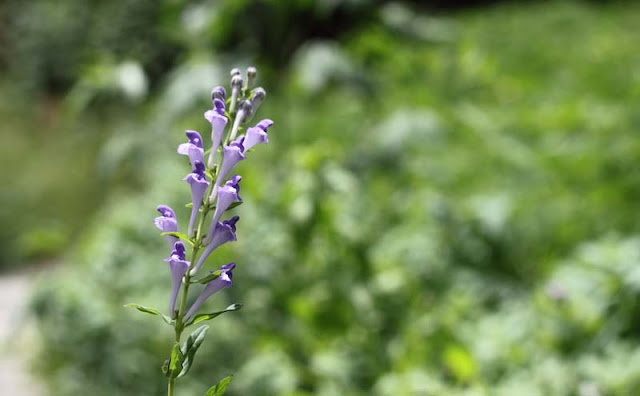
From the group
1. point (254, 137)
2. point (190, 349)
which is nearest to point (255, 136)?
point (254, 137)

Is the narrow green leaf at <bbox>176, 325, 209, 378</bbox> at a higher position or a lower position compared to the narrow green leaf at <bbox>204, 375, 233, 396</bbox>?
higher

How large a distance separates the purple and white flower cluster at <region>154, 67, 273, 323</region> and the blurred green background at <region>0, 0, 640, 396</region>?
34.9 inches

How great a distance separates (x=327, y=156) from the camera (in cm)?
200

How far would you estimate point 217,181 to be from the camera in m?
0.74

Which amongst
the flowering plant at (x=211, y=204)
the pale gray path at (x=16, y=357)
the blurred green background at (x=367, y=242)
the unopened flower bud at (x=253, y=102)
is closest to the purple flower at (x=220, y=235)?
the flowering plant at (x=211, y=204)

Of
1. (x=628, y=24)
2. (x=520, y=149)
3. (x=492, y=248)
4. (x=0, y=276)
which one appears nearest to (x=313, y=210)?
(x=492, y=248)

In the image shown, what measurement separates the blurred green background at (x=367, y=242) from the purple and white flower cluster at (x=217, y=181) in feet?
2.91

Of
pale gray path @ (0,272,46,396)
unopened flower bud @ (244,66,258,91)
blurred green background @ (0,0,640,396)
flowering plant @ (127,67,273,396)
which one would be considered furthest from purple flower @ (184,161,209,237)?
pale gray path @ (0,272,46,396)

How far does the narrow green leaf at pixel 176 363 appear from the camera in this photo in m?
0.70

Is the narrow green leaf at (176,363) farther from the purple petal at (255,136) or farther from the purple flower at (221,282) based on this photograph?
the purple petal at (255,136)

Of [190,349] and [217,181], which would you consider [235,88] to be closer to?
[217,181]

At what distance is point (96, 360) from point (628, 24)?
10.1 metres

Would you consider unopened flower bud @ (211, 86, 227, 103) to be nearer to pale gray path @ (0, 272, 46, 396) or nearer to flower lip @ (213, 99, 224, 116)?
flower lip @ (213, 99, 224, 116)

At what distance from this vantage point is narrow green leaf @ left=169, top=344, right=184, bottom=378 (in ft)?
2.30
